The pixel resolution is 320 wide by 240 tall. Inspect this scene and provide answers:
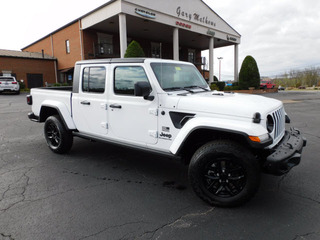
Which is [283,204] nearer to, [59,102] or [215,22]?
[59,102]

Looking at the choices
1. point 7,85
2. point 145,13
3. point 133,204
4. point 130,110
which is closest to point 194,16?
point 145,13

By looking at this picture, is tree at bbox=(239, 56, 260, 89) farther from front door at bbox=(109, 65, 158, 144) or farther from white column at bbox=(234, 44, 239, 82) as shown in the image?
front door at bbox=(109, 65, 158, 144)

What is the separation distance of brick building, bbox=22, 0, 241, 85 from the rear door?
15086 mm

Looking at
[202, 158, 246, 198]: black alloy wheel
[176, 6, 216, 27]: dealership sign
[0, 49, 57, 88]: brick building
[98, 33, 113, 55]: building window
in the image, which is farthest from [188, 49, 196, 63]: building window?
[202, 158, 246, 198]: black alloy wheel

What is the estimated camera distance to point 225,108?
2.81m

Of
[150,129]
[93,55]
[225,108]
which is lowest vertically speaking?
[150,129]

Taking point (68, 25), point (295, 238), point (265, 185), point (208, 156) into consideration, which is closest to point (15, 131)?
point (208, 156)

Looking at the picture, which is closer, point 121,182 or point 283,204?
point 283,204

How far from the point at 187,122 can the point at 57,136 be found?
125 inches

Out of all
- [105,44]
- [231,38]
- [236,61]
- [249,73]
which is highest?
[231,38]

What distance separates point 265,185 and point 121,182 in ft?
7.13

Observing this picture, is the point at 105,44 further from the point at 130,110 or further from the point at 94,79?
the point at 130,110

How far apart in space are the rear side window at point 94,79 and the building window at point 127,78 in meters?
0.33

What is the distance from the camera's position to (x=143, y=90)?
3.14 metres
